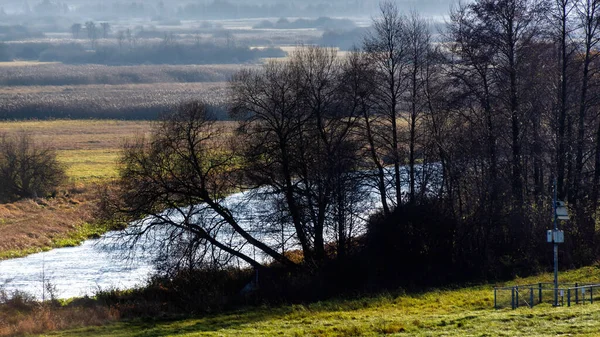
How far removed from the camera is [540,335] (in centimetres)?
2088

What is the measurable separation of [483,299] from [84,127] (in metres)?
97.1

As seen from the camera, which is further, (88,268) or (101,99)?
(101,99)

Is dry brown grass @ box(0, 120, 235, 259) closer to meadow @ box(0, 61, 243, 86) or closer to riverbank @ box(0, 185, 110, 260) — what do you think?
riverbank @ box(0, 185, 110, 260)

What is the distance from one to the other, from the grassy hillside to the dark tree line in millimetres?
4826

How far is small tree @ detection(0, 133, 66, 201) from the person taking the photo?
6025 centimetres

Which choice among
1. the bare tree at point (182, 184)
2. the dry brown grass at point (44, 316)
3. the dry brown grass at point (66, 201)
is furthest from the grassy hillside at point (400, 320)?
the dry brown grass at point (66, 201)

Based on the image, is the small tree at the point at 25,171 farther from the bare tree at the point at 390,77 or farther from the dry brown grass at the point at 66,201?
the bare tree at the point at 390,77

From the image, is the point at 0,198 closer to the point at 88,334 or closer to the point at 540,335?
the point at 88,334

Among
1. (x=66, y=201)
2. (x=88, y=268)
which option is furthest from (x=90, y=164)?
(x=88, y=268)

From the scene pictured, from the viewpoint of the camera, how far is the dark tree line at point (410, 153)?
3781cm

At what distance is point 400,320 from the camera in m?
25.8

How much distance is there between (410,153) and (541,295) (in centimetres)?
1268

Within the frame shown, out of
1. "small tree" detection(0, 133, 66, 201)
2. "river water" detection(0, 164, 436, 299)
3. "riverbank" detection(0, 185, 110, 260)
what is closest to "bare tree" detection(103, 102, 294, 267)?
"river water" detection(0, 164, 436, 299)

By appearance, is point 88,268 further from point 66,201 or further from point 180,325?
point 66,201
